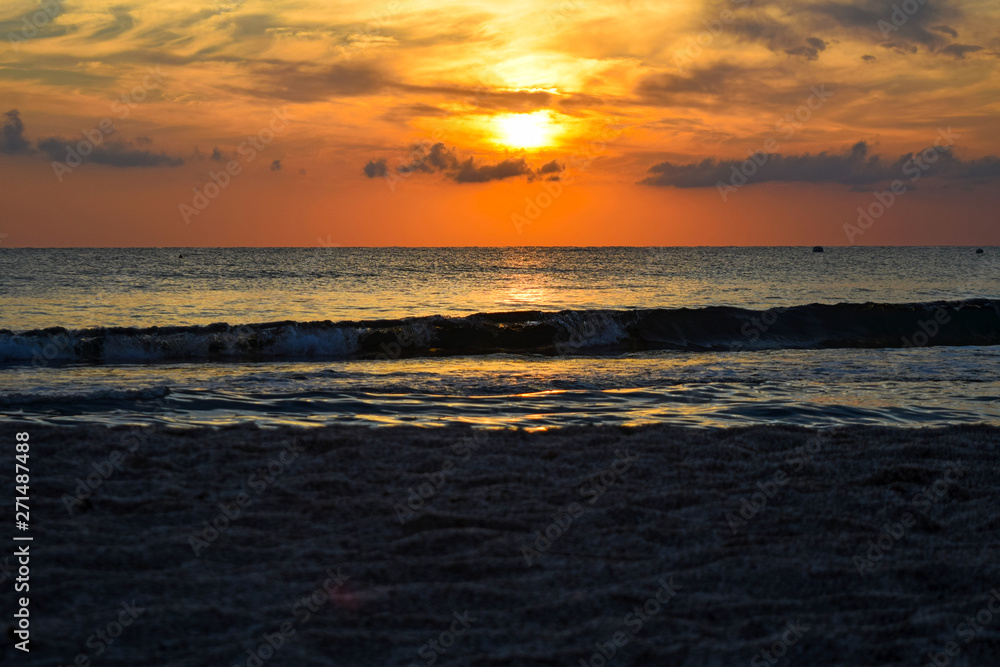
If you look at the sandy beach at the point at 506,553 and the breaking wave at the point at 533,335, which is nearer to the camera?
the sandy beach at the point at 506,553

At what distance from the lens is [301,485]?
21.3ft

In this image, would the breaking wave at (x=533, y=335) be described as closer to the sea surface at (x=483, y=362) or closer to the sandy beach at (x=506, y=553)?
the sea surface at (x=483, y=362)

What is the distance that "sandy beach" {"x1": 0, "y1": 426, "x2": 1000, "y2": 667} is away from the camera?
394 cm

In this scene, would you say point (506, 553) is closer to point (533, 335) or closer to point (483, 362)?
point (483, 362)

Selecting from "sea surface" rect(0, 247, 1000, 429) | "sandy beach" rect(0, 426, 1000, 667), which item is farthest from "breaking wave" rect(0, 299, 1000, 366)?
"sandy beach" rect(0, 426, 1000, 667)

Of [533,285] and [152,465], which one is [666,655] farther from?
[533,285]

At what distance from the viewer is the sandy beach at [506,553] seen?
394cm

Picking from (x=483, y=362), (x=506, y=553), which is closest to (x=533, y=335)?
(x=483, y=362)

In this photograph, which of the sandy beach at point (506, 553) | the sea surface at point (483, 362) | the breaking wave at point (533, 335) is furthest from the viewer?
the breaking wave at point (533, 335)

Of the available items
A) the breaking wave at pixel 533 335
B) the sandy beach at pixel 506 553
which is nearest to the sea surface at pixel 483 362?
the breaking wave at pixel 533 335

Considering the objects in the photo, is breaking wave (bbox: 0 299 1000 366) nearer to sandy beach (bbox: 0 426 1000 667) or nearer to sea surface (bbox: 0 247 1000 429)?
sea surface (bbox: 0 247 1000 429)

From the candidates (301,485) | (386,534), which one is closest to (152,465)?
(301,485)

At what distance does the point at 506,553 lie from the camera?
5062 mm

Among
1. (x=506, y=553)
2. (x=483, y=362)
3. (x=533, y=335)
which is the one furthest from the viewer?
(x=533, y=335)
